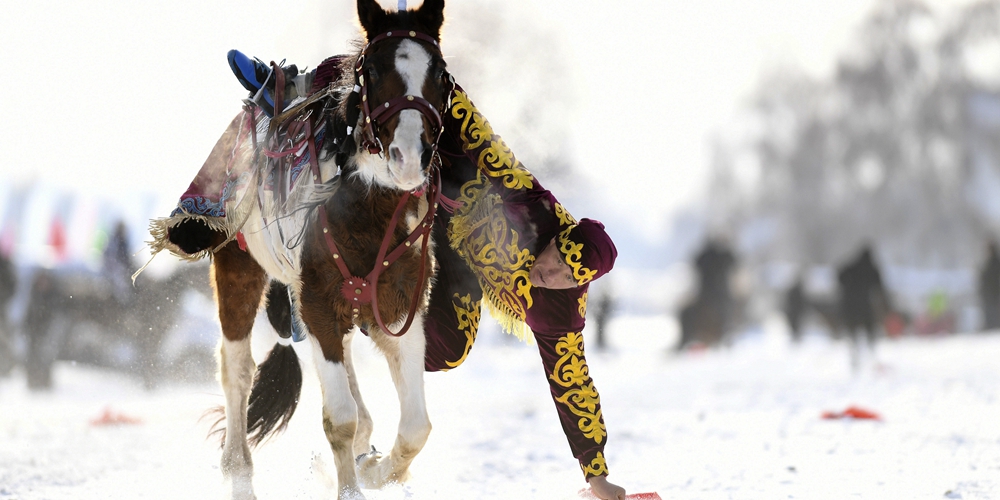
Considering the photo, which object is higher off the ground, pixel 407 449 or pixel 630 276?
pixel 630 276

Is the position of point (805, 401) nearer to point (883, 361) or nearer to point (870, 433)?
point (870, 433)

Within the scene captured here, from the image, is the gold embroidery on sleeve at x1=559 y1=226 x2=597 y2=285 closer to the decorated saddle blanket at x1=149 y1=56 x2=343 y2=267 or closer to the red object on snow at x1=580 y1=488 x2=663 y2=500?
the red object on snow at x1=580 y1=488 x2=663 y2=500

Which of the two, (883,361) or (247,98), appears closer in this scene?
(247,98)

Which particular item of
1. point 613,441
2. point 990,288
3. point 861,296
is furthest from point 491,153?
point 990,288

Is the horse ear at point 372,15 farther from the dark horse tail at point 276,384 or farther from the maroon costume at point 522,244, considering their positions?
the dark horse tail at point 276,384

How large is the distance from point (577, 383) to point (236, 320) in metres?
1.78

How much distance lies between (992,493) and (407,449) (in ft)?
8.28

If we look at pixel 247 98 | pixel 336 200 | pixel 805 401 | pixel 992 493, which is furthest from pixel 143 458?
pixel 805 401

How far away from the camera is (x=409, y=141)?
111 inches

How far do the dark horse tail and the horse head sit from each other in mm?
1657

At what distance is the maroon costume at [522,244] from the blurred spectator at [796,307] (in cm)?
1724

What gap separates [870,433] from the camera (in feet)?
19.8

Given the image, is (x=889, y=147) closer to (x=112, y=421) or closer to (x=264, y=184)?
(x=112, y=421)

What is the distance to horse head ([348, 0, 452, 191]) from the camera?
9.30 feet
